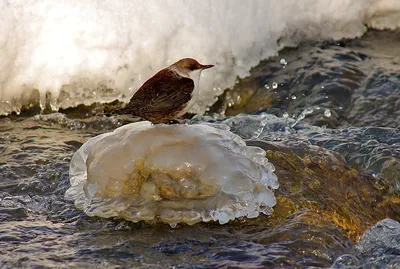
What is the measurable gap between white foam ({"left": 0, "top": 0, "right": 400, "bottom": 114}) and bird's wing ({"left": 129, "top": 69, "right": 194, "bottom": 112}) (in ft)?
6.10

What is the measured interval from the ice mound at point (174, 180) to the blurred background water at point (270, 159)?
8 centimetres

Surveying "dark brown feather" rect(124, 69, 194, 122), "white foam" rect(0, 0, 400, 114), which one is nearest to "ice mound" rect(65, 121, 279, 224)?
"dark brown feather" rect(124, 69, 194, 122)

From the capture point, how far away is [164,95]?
4949 mm

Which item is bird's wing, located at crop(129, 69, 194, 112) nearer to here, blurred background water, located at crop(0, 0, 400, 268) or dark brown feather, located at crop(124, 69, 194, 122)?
dark brown feather, located at crop(124, 69, 194, 122)

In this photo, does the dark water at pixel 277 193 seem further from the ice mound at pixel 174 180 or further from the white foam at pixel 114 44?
the white foam at pixel 114 44

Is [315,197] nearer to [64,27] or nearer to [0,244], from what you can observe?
[0,244]

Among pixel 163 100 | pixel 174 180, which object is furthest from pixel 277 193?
pixel 163 100

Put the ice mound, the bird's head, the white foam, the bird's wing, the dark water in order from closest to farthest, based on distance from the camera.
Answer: the dark water, the ice mound, the bird's wing, the bird's head, the white foam

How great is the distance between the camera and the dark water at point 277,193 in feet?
13.2

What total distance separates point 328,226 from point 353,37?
15.2 ft

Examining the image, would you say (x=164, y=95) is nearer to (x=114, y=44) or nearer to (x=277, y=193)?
(x=277, y=193)

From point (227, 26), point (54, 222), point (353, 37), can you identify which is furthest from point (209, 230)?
point (353, 37)

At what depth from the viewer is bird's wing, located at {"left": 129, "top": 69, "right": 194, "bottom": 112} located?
4914 millimetres

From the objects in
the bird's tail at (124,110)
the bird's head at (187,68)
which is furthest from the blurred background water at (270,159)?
the bird's head at (187,68)
